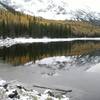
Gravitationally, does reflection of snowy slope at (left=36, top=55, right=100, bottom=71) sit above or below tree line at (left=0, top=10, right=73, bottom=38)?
below

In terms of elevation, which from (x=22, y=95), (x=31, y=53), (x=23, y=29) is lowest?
(x=31, y=53)

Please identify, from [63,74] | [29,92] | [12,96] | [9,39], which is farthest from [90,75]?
[9,39]

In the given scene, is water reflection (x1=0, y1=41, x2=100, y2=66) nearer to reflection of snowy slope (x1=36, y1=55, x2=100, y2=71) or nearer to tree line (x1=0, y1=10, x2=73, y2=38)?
reflection of snowy slope (x1=36, y1=55, x2=100, y2=71)

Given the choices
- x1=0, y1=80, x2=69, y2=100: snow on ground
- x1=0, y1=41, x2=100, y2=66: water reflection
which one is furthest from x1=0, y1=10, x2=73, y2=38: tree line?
x1=0, y1=80, x2=69, y2=100: snow on ground

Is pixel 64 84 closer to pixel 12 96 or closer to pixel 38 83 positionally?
pixel 38 83

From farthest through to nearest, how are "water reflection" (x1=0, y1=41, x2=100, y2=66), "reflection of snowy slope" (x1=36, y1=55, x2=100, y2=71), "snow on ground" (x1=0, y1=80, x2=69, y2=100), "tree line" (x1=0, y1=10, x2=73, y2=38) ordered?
"tree line" (x1=0, y1=10, x2=73, y2=38)
"water reflection" (x1=0, y1=41, x2=100, y2=66)
"reflection of snowy slope" (x1=36, y1=55, x2=100, y2=71)
"snow on ground" (x1=0, y1=80, x2=69, y2=100)

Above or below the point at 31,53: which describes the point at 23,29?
above

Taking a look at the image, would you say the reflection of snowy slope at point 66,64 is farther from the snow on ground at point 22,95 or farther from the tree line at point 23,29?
the tree line at point 23,29

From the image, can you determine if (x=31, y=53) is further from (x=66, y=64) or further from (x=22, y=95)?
(x=22, y=95)

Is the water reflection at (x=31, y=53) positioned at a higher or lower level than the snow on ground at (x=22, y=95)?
lower

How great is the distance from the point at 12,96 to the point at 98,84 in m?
12.8

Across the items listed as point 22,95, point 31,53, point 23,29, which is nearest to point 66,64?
point 31,53

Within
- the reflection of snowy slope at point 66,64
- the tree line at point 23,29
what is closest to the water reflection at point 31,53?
the reflection of snowy slope at point 66,64

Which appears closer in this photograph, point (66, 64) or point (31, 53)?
point (66, 64)
